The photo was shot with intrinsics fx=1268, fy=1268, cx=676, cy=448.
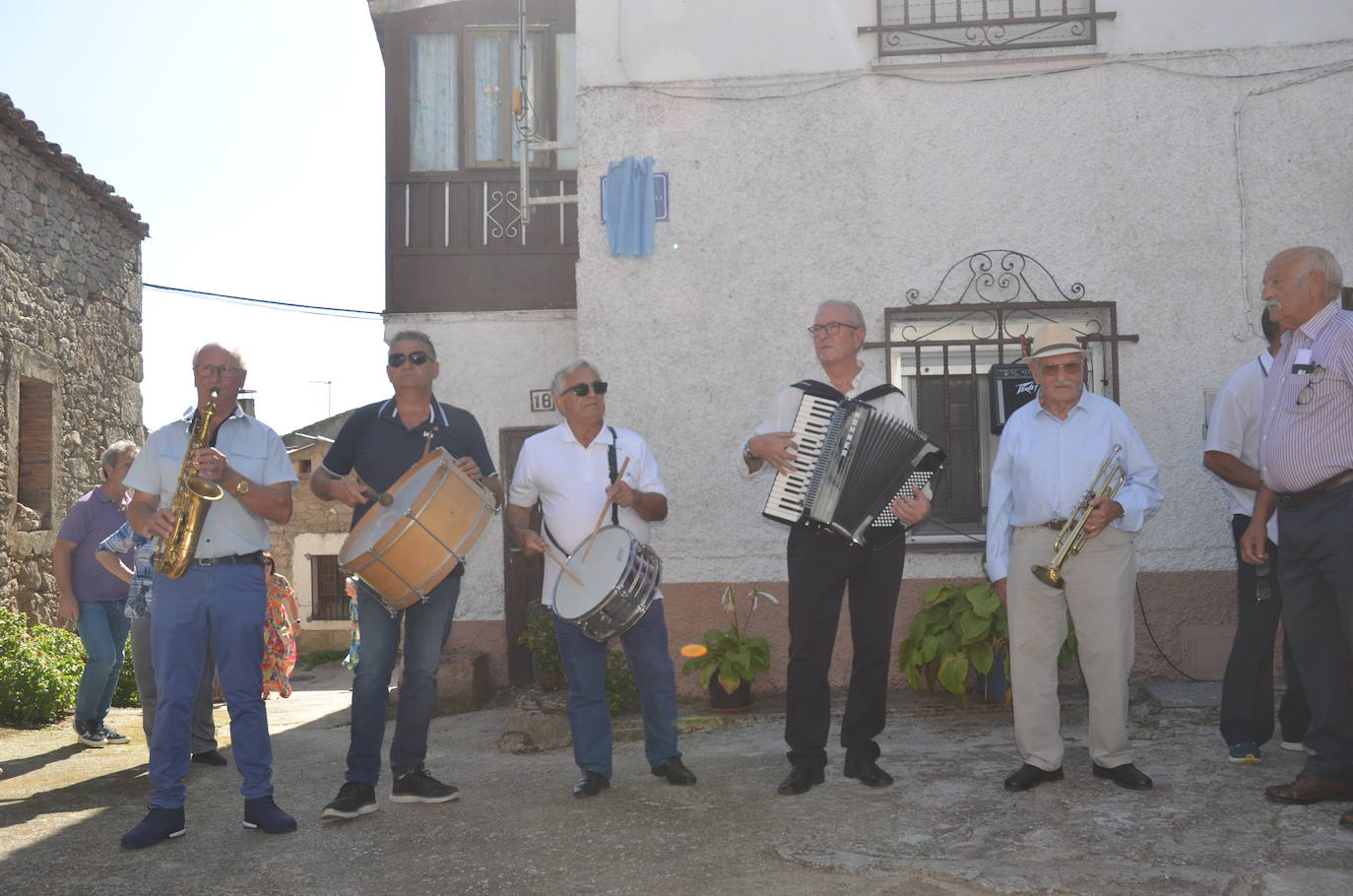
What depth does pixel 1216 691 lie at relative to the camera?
6902 millimetres

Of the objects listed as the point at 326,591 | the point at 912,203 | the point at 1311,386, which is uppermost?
the point at 912,203

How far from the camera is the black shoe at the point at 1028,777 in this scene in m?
4.96

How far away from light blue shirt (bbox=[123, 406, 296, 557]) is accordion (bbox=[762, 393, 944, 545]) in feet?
6.41

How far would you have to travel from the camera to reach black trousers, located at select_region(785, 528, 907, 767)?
5.12 m

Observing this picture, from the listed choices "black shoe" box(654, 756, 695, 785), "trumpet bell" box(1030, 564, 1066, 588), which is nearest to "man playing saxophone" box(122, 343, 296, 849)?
"black shoe" box(654, 756, 695, 785)

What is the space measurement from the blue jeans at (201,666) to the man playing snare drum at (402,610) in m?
0.38

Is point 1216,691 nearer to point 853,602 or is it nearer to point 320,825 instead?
point 853,602

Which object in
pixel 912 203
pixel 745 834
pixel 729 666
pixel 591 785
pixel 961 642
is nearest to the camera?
pixel 745 834

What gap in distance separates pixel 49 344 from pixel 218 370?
765 centimetres

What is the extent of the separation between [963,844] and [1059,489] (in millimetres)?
1500

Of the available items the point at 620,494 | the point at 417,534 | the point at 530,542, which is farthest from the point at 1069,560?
the point at 417,534

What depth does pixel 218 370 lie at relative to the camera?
4.89 meters

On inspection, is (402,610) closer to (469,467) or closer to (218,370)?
(469,467)

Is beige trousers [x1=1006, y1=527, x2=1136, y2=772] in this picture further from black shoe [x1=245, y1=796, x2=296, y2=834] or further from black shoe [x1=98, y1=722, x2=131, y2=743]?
black shoe [x1=98, y1=722, x2=131, y2=743]
